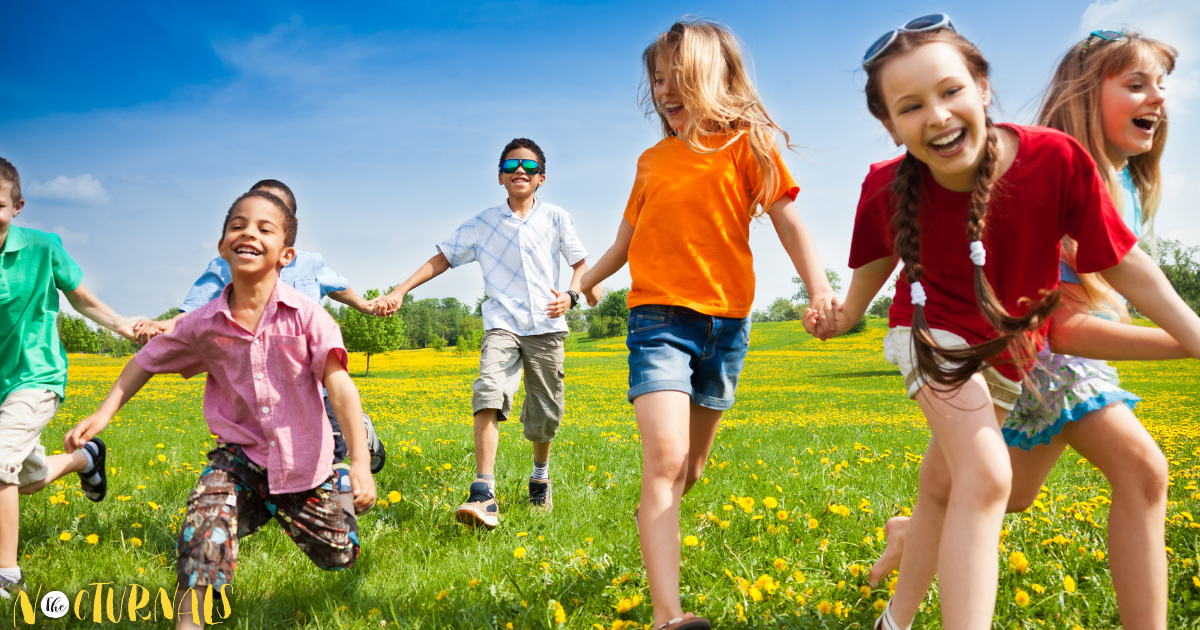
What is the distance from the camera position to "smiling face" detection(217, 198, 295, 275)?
280 cm

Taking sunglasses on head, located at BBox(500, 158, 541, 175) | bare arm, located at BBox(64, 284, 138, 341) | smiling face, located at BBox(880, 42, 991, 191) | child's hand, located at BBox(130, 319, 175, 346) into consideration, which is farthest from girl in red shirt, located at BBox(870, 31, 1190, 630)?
bare arm, located at BBox(64, 284, 138, 341)

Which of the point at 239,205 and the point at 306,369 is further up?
the point at 239,205

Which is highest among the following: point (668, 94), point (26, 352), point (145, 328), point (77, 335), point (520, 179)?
point (77, 335)

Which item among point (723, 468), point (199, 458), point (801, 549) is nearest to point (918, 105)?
point (801, 549)

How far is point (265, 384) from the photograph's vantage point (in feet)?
9.37

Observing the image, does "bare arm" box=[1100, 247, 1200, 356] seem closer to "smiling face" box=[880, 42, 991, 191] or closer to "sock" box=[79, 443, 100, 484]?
"smiling face" box=[880, 42, 991, 191]

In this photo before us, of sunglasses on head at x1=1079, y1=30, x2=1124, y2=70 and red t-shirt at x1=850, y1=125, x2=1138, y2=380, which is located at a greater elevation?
sunglasses on head at x1=1079, y1=30, x2=1124, y2=70

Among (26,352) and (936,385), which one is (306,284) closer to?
(26,352)

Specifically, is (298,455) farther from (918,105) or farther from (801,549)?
(918,105)

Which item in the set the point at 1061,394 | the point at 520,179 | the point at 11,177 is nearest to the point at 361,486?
the point at 1061,394

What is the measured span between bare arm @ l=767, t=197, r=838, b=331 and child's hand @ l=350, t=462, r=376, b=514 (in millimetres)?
1752

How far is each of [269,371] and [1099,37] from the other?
330 centimetres

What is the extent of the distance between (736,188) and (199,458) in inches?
220

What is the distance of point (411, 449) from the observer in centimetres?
557
